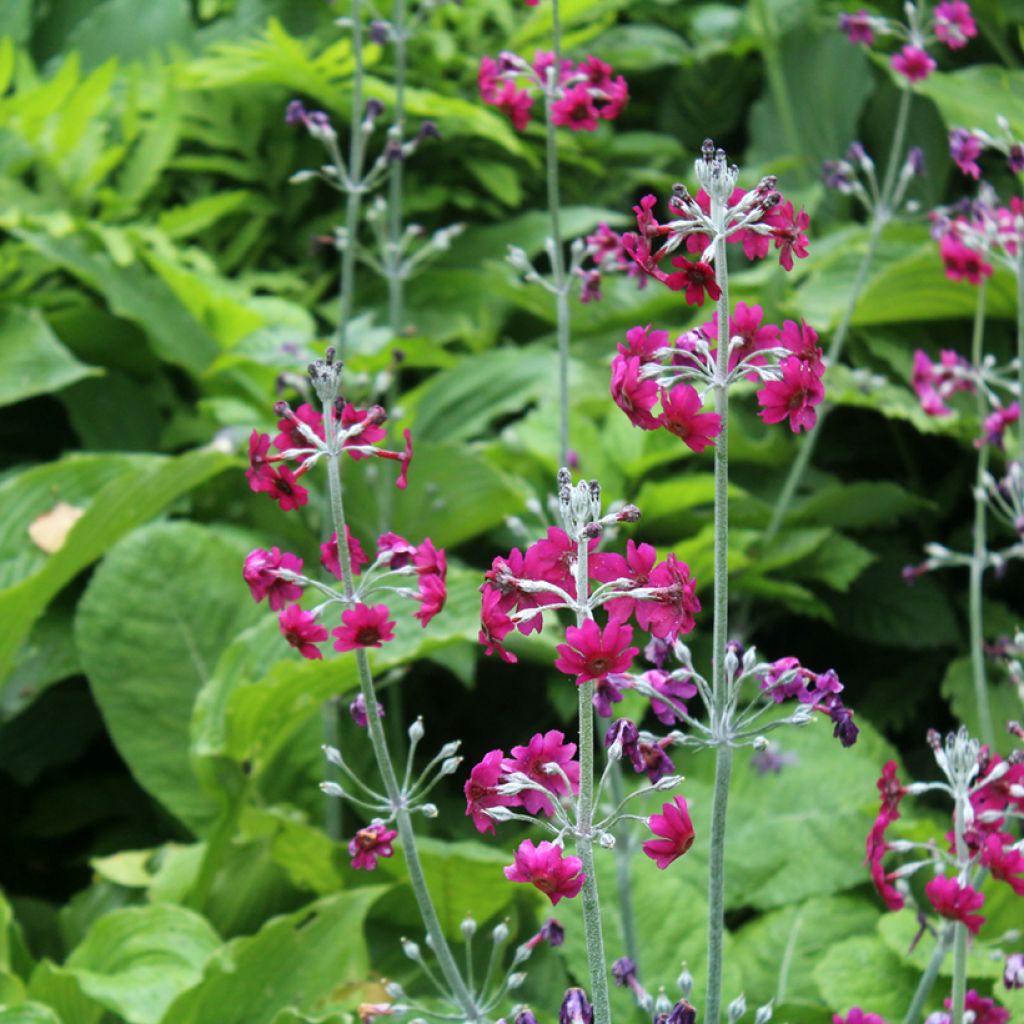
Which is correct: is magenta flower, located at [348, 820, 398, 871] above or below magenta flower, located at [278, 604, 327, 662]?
below

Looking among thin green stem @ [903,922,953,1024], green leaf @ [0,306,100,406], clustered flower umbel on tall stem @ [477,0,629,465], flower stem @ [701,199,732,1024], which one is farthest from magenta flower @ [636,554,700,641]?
green leaf @ [0,306,100,406]

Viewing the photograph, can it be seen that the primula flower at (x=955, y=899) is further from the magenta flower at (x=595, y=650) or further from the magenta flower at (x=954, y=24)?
the magenta flower at (x=954, y=24)

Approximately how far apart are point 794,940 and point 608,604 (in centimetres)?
143

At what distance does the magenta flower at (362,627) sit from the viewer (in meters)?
1.29

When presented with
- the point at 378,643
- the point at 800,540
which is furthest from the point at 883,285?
the point at 378,643

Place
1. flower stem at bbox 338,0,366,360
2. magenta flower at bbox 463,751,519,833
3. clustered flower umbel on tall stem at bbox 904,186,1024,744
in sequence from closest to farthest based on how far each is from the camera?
magenta flower at bbox 463,751,519,833, clustered flower umbel on tall stem at bbox 904,186,1024,744, flower stem at bbox 338,0,366,360

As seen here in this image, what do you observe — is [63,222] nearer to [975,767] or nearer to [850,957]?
[850,957]

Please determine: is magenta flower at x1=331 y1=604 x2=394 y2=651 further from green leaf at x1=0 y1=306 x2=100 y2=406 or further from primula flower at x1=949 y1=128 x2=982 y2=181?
green leaf at x1=0 y1=306 x2=100 y2=406

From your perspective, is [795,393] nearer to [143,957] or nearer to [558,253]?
[558,253]

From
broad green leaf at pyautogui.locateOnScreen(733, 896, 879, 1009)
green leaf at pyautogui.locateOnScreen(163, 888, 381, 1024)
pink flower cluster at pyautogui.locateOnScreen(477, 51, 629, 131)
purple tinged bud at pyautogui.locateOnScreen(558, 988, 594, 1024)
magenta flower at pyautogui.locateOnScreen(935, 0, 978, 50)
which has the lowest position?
broad green leaf at pyautogui.locateOnScreen(733, 896, 879, 1009)

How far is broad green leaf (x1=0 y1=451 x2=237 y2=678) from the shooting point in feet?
8.60

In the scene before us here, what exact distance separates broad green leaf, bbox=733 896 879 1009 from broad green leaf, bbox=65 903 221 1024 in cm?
94

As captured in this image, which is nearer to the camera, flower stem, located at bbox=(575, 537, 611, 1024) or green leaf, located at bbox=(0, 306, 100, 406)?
flower stem, located at bbox=(575, 537, 611, 1024)

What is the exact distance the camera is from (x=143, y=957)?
2334 mm
